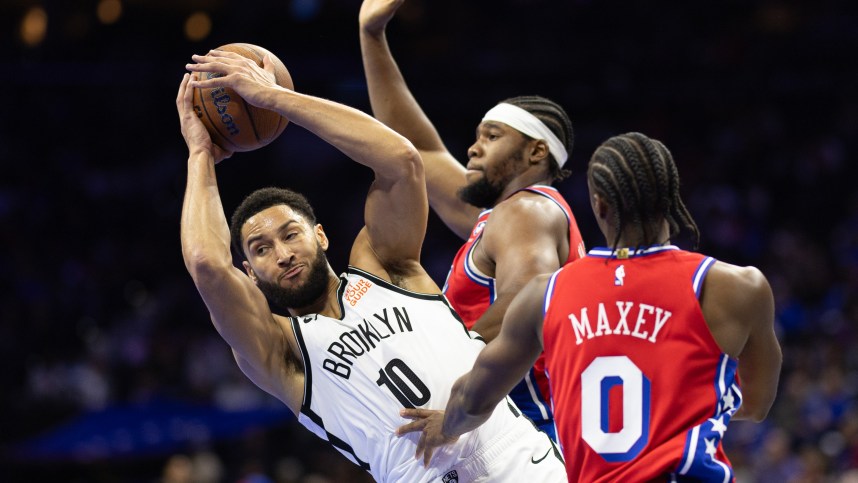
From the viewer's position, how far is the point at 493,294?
18.5ft

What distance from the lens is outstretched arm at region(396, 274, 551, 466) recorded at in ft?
12.4

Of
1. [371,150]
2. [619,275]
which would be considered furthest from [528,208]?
[619,275]

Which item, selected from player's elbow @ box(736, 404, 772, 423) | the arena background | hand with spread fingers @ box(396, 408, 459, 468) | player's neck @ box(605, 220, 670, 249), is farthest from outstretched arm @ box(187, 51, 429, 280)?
the arena background

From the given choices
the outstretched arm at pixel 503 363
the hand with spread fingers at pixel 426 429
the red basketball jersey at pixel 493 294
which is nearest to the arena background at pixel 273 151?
the red basketball jersey at pixel 493 294

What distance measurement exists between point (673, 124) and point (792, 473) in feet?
27.6

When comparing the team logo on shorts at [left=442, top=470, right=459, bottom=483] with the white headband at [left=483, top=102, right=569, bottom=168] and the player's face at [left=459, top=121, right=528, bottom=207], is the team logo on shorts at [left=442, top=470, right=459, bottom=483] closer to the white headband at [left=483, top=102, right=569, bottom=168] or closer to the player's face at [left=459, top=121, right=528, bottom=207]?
the player's face at [left=459, top=121, right=528, bottom=207]

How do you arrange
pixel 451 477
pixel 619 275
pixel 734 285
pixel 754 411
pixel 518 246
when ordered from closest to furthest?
pixel 734 285, pixel 619 275, pixel 754 411, pixel 451 477, pixel 518 246

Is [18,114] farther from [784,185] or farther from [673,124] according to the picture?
[784,185]

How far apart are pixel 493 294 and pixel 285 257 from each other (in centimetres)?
123

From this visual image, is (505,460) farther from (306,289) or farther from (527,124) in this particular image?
(527,124)

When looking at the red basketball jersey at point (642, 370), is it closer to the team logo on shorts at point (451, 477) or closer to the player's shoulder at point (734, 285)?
the player's shoulder at point (734, 285)

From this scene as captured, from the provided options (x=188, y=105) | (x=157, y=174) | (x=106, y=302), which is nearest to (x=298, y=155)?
(x=157, y=174)

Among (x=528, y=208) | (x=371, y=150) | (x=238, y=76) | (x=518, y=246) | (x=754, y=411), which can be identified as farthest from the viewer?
(x=528, y=208)

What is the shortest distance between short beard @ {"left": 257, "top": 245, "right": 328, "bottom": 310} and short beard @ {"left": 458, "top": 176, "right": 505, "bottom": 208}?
1.14 m
